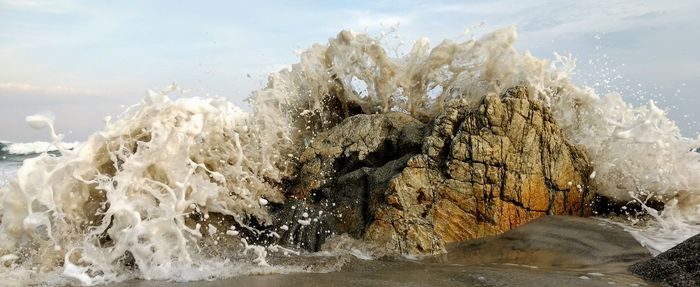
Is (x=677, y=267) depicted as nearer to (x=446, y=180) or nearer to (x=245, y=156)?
(x=446, y=180)

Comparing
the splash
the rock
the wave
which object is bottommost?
the wave

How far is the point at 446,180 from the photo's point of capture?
510 centimetres

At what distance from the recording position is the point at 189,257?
4.20 meters

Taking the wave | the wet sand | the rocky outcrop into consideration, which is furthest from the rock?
the wave

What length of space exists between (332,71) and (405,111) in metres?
1.04

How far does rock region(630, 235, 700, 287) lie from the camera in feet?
11.0

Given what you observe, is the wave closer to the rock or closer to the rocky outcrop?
the rocky outcrop

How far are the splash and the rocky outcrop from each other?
0.47 metres

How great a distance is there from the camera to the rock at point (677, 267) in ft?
11.0

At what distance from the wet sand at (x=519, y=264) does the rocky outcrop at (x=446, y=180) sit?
0.81 ft

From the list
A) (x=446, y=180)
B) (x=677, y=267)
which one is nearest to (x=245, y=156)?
(x=446, y=180)

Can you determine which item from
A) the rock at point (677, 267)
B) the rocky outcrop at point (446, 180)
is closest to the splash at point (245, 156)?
the rocky outcrop at point (446, 180)

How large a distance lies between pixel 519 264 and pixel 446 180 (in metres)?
1.11

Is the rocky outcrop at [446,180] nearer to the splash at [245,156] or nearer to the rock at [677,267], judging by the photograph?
the splash at [245,156]
